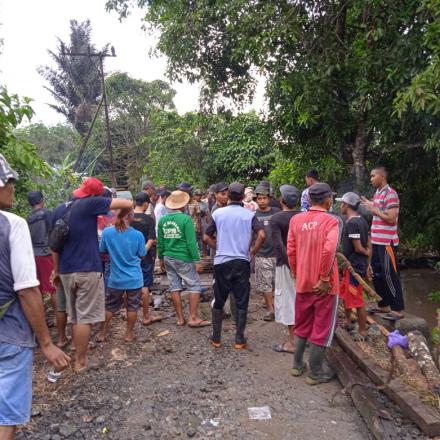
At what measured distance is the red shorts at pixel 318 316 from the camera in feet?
13.0

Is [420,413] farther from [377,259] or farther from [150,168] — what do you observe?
[150,168]

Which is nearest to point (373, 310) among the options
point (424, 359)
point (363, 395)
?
point (424, 359)

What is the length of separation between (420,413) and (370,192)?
466 centimetres

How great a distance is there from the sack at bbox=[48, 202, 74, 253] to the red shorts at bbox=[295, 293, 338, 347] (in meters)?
2.42

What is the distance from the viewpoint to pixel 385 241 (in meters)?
5.44

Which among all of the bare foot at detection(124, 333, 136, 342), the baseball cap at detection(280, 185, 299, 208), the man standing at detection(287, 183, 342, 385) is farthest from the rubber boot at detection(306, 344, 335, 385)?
the bare foot at detection(124, 333, 136, 342)

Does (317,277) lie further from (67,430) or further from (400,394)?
(67,430)

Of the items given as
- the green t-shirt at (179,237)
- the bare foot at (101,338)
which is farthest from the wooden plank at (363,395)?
the bare foot at (101,338)

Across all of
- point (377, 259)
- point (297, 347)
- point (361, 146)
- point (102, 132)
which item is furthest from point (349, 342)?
point (102, 132)

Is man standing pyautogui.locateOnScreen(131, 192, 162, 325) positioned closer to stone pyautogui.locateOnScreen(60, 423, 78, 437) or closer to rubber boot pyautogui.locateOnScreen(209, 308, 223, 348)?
rubber boot pyautogui.locateOnScreen(209, 308, 223, 348)

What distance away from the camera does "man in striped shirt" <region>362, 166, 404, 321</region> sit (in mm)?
5328

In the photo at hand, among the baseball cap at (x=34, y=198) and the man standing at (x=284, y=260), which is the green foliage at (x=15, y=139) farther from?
the man standing at (x=284, y=260)

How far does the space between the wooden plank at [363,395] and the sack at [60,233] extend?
9.98 feet

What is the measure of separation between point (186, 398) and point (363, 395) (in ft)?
5.14
